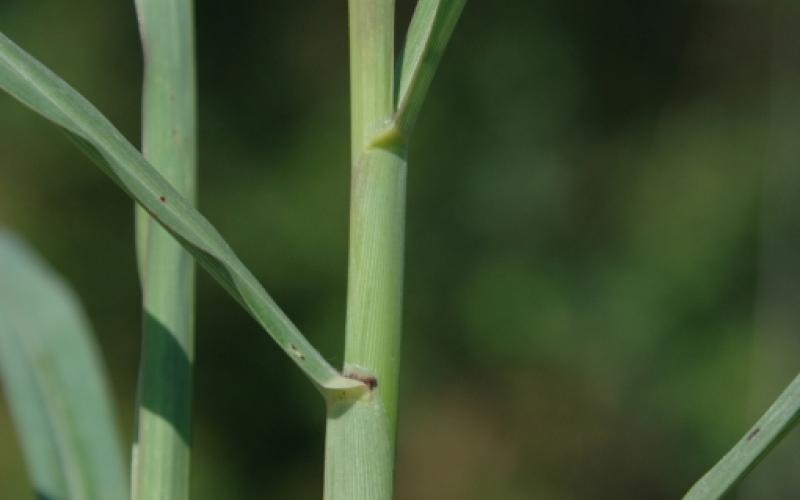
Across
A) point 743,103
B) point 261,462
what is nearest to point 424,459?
point 261,462

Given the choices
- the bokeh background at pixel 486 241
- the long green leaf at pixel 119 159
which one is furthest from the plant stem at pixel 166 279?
the bokeh background at pixel 486 241

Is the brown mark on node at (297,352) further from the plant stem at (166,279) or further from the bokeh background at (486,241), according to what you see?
the bokeh background at (486,241)

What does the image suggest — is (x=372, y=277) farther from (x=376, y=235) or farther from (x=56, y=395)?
(x=56, y=395)

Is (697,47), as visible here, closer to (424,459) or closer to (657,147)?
(657,147)

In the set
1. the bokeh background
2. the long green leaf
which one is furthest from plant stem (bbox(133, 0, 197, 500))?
the bokeh background

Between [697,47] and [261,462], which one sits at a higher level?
[697,47]

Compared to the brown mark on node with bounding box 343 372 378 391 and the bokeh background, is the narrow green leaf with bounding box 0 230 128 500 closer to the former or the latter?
the brown mark on node with bounding box 343 372 378 391
